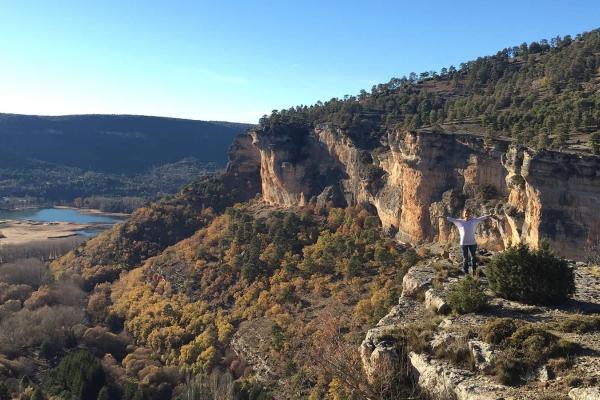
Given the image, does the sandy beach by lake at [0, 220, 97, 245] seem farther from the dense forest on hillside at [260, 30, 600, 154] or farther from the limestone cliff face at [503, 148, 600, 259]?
the limestone cliff face at [503, 148, 600, 259]

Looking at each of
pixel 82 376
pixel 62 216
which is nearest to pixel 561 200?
pixel 82 376

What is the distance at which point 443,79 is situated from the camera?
90.2m

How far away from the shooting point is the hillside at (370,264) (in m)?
11.3

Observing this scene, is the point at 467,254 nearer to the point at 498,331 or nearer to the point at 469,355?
the point at 498,331

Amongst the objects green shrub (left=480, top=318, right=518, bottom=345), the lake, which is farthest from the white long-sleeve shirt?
the lake

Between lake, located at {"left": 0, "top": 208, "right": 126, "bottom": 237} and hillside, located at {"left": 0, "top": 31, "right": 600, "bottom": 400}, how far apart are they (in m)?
73.7

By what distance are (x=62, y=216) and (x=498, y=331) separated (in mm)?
170478

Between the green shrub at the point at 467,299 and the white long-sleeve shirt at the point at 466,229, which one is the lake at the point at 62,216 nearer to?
the white long-sleeve shirt at the point at 466,229

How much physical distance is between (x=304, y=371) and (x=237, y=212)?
1474 inches

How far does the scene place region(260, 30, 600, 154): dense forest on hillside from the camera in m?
41.9

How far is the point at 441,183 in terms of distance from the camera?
4572 cm

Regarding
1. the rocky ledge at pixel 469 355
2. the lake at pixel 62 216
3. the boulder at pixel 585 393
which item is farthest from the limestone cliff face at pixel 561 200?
the lake at pixel 62 216

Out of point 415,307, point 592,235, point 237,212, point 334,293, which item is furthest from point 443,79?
point 415,307

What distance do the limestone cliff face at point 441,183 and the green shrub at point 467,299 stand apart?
858 inches
